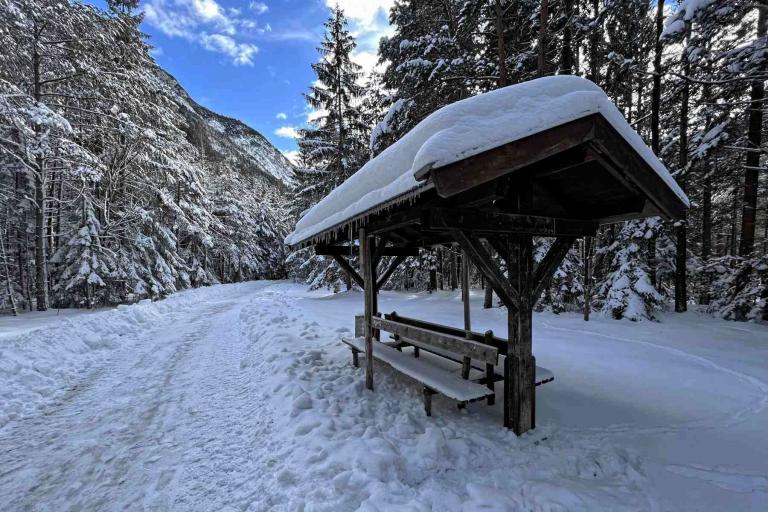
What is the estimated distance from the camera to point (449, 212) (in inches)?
142

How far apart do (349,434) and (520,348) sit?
2.27m

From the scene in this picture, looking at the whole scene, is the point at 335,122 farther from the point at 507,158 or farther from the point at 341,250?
the point at 507,158

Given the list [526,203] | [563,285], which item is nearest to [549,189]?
[526,203]

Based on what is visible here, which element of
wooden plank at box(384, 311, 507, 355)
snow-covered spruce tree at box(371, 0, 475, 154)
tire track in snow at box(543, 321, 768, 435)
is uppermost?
snow-covered spruce tree at box(371, 0, 475, 154)

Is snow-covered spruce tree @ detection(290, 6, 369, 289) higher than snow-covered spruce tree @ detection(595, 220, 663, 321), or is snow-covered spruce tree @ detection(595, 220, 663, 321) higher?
snow-covered spruce tree @ detection(290, 6, 369, 289)

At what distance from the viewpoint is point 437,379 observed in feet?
14.5

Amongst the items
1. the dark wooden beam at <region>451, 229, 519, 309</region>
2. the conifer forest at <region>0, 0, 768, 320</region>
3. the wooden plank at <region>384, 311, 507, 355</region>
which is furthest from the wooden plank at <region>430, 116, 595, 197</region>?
the conifer forest at <region>0, 0, 768, 320</region>

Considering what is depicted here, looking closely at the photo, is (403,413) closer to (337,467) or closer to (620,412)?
(337,467)

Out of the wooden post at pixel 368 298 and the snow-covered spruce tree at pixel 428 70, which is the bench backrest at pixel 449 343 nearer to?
the wooden post at pixel 368 298

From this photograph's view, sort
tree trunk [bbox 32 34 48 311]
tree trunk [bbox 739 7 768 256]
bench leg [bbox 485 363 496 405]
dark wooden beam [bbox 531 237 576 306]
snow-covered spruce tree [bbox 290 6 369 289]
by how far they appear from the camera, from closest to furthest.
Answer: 1. dark wooden beam [bbox 531 237 576 306]
2. bench leg [bbox 485 363 496 405]
3. tree trunk [bbox 739 7 768 256]
4. tree trunk [bbox 32 34 48 311]
5. snow-covered spruce tree [bbox 290 6 369 289]

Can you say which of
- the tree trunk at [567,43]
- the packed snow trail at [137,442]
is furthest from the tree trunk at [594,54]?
the packed snow trail at [137,442]

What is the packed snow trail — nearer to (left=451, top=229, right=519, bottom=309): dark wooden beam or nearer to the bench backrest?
the bench backrest

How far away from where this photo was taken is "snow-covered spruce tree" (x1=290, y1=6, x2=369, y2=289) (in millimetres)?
18906

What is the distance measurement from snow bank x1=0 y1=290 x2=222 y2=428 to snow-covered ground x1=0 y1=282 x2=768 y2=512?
0.04 meters
